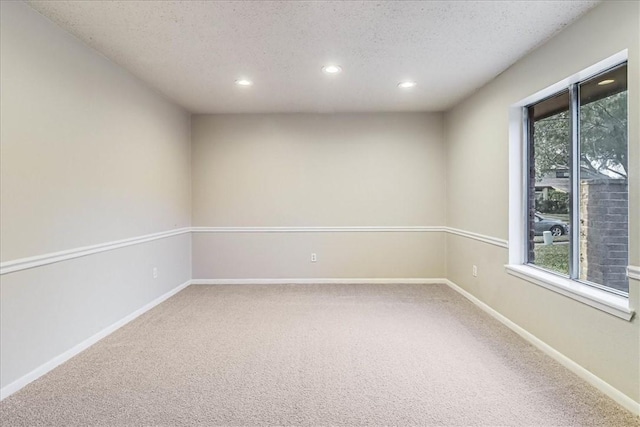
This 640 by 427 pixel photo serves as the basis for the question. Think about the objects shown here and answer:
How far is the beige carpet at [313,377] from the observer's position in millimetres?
1828

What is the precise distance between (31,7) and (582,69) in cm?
359

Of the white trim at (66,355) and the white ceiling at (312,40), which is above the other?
the white ceiling at (312,40)

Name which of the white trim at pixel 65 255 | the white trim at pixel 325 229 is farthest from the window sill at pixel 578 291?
the white trim at pixel 65 255

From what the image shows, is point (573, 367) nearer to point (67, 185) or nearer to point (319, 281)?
point (319, 281)

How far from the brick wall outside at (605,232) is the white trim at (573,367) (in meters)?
0.58

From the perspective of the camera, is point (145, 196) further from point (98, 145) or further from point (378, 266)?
point (378, 266)

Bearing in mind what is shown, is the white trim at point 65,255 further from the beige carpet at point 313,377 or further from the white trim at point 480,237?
the white trim at point 480,237

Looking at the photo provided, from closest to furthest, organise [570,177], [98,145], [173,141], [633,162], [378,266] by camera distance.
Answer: [633,162] < [570,177] < [98,145] < [173,141] < [378,266]

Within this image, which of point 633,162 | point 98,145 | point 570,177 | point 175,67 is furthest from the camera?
point 175,67

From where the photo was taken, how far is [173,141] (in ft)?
13.8

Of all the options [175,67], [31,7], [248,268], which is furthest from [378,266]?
[31,7]

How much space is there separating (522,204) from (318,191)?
249 cm

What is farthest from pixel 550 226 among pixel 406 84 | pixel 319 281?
pixel 319 281

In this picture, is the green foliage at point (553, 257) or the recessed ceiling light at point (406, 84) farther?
the recessed ceiling light at point (406, 84)
